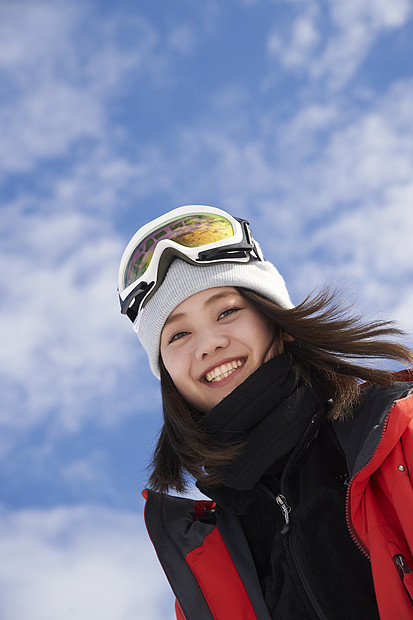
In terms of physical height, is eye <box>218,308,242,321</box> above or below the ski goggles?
below

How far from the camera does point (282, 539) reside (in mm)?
2838

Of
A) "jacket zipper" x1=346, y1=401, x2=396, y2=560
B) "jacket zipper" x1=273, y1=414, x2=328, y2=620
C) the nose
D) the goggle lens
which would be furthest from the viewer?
the goggle lens

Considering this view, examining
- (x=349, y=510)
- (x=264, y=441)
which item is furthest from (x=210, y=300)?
(x=349, y=510)

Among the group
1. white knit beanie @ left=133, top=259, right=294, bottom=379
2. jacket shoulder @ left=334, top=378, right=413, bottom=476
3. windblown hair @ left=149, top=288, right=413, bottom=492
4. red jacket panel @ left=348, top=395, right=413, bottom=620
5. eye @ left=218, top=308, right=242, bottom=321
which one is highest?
white knit beanie @ left=133, top=259, right=294, bottom=379

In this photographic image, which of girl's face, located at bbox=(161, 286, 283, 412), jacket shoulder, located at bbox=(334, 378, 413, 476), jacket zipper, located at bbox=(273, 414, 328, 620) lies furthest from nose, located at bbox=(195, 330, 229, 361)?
jacket shoulder, located at bbox=(334, 378, 413, 476)

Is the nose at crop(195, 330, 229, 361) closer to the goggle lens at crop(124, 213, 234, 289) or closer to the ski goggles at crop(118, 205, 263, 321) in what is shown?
the ski goggles at crop(118, 205, 263, 321)

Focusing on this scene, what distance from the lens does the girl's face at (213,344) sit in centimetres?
326

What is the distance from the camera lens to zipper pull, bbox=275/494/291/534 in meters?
2.77

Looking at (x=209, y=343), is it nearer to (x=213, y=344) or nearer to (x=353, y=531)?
(x=213, y=344)

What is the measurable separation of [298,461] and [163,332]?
116cm

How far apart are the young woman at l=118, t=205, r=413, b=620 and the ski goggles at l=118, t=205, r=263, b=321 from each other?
0.04ft

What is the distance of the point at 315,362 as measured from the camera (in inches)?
125

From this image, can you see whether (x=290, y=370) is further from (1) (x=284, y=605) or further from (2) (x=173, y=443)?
(1) (x=284, y=605)

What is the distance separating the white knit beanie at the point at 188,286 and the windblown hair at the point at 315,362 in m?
0.11
